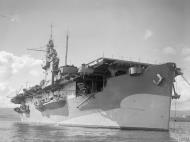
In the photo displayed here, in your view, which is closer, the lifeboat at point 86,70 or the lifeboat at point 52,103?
the lifeboat at point 86,70

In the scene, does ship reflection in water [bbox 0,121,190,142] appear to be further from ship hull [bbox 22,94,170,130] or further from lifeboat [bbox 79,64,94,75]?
lifeboat [bbox 79,64,94,75]

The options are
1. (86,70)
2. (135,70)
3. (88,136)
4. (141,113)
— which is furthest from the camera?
(86,70)

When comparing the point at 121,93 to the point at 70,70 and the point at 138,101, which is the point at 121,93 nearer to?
the point at 138,101

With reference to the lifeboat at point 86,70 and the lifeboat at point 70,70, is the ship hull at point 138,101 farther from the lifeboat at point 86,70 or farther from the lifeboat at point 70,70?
the lifeboat at point 70,70

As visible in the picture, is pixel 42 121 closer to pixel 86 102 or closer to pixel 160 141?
pixel 86 102

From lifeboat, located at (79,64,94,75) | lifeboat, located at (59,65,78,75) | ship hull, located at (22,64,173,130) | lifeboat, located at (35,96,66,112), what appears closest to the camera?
ship hull, located at (22,64,173,130)

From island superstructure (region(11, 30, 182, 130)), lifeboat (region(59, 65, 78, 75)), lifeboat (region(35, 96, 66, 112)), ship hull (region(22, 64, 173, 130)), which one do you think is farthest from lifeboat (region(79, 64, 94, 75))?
lifeboat (region(35, 96, 66, 112))

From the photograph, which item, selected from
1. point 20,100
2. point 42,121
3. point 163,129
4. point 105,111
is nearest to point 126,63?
point 105,111

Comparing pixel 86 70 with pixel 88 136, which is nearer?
pixel 88 136

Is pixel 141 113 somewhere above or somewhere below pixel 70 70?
below

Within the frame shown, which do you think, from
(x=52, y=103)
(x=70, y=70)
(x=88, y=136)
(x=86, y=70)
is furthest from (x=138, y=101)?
(x=52, y=103)

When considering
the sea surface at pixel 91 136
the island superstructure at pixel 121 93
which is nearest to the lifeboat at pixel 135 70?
the island superstructure at pixel 121 93

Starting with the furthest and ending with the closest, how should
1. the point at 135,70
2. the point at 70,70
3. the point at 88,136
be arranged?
the point at 70,70
the point at 135,70
the point at 88,136

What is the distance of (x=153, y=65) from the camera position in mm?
25625
